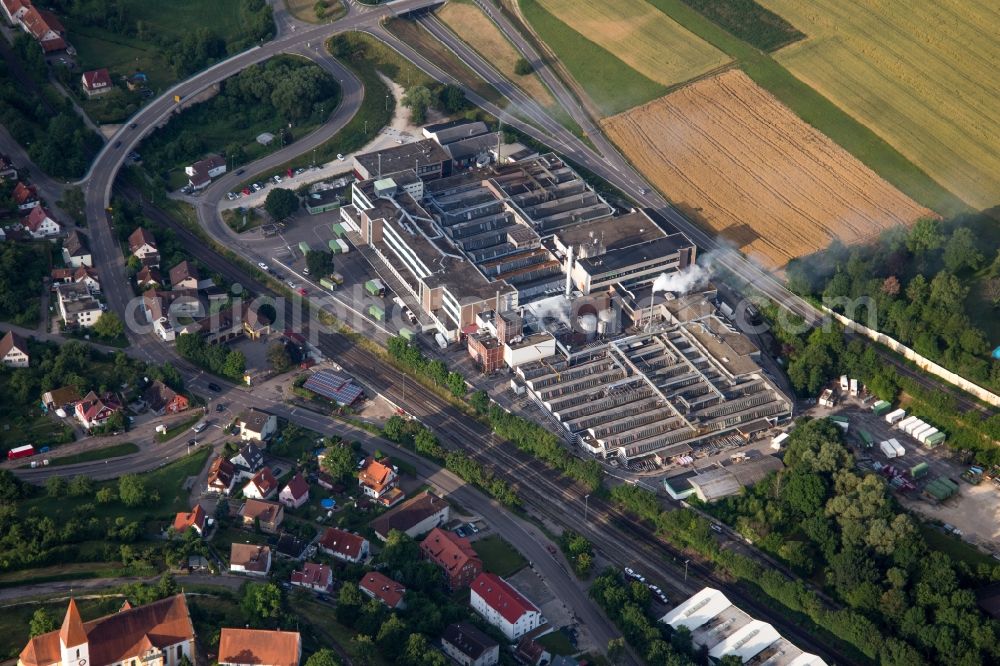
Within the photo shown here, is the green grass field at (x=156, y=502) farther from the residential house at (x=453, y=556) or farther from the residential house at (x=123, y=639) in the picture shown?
the residential house at (x=453, y=556)

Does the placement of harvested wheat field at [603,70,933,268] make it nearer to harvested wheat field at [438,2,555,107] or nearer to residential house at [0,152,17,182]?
harvested wheat field at [438,2,555,107]

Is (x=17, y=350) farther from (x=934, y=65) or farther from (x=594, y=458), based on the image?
(x=934, y=65)

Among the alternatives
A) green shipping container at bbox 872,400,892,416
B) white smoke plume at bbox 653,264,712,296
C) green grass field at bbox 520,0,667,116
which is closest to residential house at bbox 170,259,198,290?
white smoke plume at bbox 653,264,712,296

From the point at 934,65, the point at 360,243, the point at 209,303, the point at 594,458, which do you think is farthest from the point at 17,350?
the point at 934,65

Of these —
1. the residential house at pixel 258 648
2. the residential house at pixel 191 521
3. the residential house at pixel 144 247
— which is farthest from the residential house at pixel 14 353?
the residential house at pixel 258 648

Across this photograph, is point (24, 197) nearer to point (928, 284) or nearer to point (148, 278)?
point (148, 278)

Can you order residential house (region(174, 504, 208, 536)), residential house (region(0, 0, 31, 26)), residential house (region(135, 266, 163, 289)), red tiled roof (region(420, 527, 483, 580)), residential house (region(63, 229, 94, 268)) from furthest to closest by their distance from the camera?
residential house (region(0, 0, 31, 26)), residential house (region(63, 229, 94, 268)), residential house (region(135, 266, 163, 289)), residential house (region(174, 504, 208, 536)), red tiled roof (region(420, 527, 483, 580))

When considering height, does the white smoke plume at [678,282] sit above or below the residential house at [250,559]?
above
